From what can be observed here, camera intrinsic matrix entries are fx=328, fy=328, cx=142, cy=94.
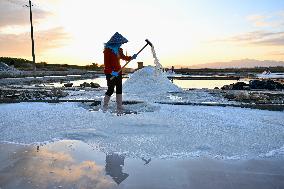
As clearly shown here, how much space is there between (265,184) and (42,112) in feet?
17.0

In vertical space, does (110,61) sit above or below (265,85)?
above

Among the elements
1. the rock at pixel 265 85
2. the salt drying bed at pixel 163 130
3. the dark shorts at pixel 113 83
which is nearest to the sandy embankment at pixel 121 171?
the salt drying bed at pixel 163 130

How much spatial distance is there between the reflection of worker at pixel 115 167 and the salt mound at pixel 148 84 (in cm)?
770

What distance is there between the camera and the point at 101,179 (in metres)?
3.04

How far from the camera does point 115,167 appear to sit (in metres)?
3.42

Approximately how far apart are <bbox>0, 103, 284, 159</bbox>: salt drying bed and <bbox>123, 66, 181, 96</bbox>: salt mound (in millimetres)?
4732

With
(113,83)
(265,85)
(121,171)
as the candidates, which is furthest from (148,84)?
(121,171)

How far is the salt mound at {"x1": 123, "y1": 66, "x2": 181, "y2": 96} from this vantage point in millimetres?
12031

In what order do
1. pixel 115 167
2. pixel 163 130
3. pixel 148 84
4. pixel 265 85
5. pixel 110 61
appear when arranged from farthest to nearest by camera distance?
pixel 265 85 → pixel 148 84 → pixel 110 61 → pixel 163 130 → pixel 115 167

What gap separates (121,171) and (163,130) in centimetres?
196

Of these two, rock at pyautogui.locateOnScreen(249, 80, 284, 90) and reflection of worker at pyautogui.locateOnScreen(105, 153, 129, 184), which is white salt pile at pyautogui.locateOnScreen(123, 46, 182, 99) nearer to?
rock at pyautogui.locateOnScreen(249, 80, 284, 90)

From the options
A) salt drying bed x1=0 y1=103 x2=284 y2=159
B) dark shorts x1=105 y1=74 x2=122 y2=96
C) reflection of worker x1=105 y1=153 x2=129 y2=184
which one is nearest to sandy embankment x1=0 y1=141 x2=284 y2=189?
reflection of worker x1=105 y1=153 x2=129 y2=184

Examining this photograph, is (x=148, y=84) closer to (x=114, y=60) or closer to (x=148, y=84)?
(x=148, y=84)

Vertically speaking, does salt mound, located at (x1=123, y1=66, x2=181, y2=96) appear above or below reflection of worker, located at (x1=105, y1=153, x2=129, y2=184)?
above
